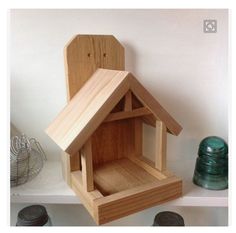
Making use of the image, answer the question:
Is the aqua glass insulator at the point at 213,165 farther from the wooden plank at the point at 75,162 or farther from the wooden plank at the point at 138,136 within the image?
the wooden plank at the point at 75,162

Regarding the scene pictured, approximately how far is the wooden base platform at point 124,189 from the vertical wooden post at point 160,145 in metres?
0.02

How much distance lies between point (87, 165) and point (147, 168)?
164mm

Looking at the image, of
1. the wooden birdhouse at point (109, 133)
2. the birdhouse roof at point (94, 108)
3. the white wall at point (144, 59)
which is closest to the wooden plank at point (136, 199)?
the wooden birdhouse at point (109, 133)

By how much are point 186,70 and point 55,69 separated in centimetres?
32

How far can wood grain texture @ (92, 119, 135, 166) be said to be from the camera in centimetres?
65

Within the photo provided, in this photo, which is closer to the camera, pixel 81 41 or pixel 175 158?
pixel 81 41

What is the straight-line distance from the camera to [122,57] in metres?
0.65

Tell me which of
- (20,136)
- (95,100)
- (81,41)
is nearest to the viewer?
(95,100)

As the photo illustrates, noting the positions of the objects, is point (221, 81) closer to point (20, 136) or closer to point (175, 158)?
point (175, 158)

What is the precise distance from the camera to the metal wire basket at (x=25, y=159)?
0.63 m

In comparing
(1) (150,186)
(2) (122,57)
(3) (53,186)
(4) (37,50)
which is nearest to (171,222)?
(1) (150,186)

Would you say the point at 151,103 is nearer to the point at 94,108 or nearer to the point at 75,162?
the point at 94,108

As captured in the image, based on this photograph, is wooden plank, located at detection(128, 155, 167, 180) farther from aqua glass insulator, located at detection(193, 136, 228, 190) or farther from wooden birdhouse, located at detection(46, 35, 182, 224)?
aqua glass insulator, located at detection(193, 136, 228, 190)

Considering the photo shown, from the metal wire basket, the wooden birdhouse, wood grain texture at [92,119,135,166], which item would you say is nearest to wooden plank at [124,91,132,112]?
the wooden birdhouse
